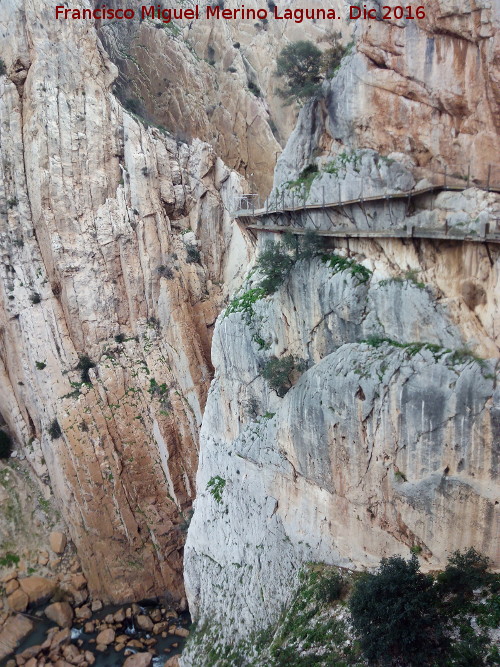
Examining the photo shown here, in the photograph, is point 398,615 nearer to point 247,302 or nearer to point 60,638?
point 247,302

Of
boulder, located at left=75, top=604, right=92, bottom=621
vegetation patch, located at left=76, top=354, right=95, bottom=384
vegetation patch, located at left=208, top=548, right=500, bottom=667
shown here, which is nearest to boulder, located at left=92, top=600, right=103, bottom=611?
boulder, located at left=75, top=604, right=92, bottom=621

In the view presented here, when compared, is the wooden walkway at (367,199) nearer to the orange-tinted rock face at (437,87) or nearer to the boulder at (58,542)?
the orange-tinted rock face at (437,87)

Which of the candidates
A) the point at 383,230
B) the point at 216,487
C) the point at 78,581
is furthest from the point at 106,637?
the point at 383,230

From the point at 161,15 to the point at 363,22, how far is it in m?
28.6

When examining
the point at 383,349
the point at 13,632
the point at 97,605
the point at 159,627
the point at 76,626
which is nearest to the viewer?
the point at 383,349

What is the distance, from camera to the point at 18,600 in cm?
2781

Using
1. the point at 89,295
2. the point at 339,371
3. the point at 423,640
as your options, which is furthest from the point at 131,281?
the point at 423,640

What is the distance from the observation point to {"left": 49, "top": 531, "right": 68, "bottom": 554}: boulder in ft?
97.7

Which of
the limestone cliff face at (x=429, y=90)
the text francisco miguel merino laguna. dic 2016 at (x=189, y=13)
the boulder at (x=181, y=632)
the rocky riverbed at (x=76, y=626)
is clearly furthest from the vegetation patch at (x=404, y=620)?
the text francisco miguel merino laguna. dic 2016 at (x=189, y=13)

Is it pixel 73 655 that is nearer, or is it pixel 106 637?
pixel 73 655

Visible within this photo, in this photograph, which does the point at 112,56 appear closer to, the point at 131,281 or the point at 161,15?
the point at 161,15

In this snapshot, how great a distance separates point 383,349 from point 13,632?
23.4 metres

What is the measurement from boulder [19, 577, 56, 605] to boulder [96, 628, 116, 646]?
3.86 metres

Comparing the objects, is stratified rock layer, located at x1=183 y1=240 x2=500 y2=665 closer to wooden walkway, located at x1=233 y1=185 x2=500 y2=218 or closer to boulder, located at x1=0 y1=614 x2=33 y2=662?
wooden walkway, located at x1=233 y1=185 x2=500 y2=218
